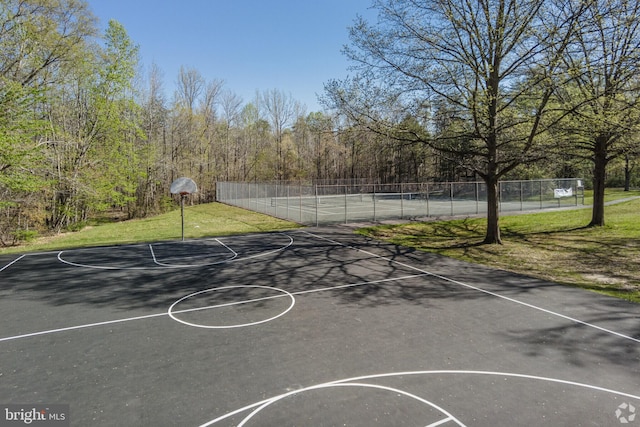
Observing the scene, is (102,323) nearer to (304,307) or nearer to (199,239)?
(304,307)

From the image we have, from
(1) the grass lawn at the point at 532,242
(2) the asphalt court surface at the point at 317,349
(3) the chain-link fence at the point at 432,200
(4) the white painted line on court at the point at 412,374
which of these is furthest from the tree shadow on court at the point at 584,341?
(3) the chain-link fence at the point at 432,200

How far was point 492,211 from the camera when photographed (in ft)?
40.8

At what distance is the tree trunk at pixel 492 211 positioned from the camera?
12188mm

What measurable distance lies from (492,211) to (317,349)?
10352mm

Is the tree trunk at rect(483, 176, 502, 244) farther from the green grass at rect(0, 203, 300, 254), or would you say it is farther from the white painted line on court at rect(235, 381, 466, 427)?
the white painted line on court at rect(235, 381, 466, 427)

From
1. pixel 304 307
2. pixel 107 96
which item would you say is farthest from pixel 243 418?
pixel 107 96

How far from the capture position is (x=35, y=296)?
23.4ft

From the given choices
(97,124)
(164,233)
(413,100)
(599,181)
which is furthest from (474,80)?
(97,124)

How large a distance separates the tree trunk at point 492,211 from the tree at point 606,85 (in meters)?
2.86

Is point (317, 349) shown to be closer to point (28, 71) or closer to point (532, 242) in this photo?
point (532, 242)

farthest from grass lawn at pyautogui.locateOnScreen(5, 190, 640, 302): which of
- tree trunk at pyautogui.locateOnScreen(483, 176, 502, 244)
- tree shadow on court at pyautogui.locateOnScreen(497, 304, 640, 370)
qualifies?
tree shadow on court at pyautogui.locateOnScreen(497, 304, 640, 370)

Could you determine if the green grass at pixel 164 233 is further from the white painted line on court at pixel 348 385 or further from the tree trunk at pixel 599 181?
the tree trunk at pixel 599 181

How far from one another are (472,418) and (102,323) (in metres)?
5.82

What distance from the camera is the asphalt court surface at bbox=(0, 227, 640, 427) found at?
135 inches
